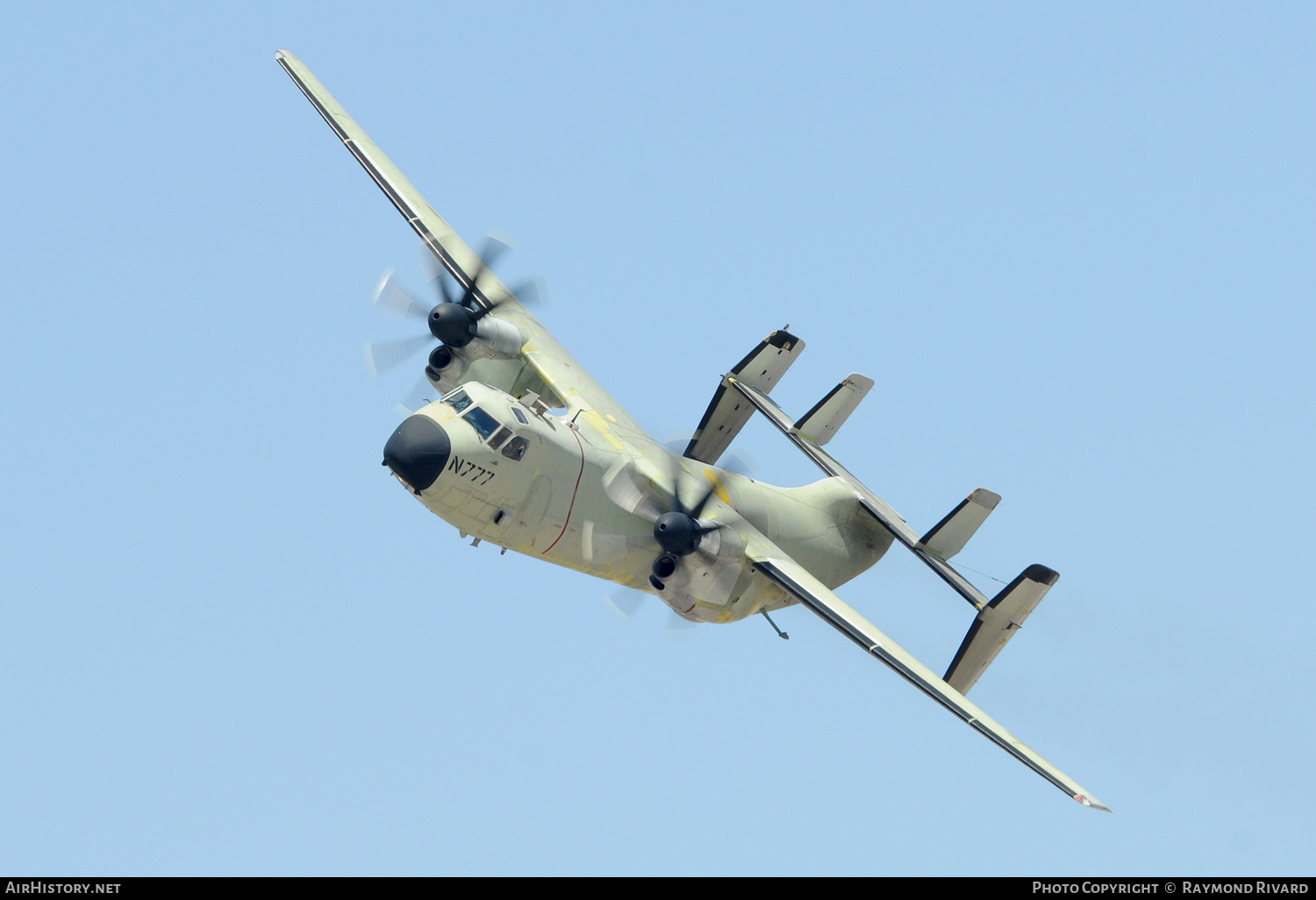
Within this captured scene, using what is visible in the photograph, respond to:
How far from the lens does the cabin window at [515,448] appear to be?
2938cm

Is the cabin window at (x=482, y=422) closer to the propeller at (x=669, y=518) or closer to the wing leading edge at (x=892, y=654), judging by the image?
the propeller at (x=669, y=518)

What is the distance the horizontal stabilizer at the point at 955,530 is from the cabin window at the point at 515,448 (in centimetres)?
998

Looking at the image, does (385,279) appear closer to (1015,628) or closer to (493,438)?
(493,438)

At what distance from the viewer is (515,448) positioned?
29500mm

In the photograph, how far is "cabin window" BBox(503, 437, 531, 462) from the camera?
2938 centimetres

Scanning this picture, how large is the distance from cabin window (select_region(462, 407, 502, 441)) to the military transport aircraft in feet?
0.11

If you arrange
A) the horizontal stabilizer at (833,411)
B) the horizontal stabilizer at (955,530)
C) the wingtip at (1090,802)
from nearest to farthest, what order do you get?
1. the wingtip at (1090,802)
2. the horizontal stabilizer at (955,530)
3. the horizontal stabilizer at (833,411)

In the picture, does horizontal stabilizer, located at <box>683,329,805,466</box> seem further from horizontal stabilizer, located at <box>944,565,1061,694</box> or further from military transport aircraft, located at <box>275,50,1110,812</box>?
horizontal stabilizer, located at <box>944,565,1061,694</box>

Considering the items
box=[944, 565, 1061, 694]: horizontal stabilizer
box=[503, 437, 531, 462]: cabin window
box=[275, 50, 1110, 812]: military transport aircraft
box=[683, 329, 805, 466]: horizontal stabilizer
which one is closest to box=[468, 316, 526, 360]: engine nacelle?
box=[275, 50, 1110, 812]: military transport aircraft

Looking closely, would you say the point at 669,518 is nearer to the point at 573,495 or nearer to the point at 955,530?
the point at 573,495

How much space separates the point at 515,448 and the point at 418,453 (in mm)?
2066

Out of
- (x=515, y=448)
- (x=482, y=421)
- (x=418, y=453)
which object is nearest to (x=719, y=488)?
(x=515, y=448)

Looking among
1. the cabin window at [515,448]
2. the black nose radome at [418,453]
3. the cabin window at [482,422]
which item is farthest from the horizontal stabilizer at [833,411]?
the black nose radome at [418,453]

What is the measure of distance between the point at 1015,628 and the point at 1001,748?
477cm
